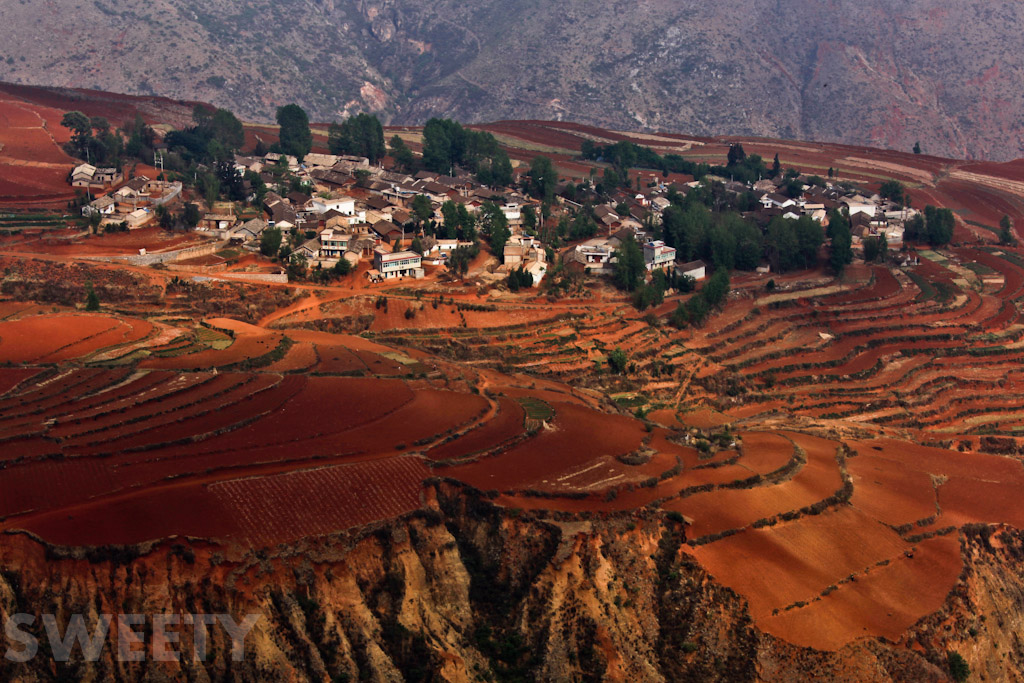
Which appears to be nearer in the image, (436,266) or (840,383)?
(840,383)

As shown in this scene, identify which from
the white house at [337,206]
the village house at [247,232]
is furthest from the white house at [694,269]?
the village house at [247,232]

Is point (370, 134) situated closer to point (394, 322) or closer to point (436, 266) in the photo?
point (436, 266)

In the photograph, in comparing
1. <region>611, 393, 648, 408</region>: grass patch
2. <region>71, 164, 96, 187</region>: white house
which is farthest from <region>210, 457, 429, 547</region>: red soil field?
<region>71, 164, 96, 187</region>: white house

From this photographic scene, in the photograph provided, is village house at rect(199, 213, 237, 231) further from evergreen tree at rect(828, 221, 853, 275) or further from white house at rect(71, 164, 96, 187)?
evergreen tree at rect(828, 221, 853, 275)

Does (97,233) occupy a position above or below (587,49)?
below

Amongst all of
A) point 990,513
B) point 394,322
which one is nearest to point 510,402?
point 394,322

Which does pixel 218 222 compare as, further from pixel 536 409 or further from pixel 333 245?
pixel 536 409
